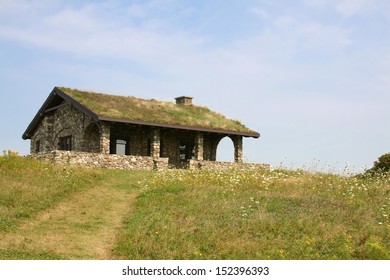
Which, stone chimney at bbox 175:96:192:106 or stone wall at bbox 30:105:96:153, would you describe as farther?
stone chimney at bbox 175:96:192:106

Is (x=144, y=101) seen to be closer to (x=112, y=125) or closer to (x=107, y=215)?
(x=112, y=125)

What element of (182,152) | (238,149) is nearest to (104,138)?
(182,152)

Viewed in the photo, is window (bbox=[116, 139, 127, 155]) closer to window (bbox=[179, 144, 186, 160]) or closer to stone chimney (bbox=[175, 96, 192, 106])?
window (bbox=[179, 144, 186, 160])

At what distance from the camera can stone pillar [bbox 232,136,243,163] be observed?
38406 millimetres

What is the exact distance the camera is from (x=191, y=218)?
49.6ft

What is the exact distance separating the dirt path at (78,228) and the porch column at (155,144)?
44.0 ft

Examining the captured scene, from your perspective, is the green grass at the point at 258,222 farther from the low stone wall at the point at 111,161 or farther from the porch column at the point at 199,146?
the porch column at the point at 199,146

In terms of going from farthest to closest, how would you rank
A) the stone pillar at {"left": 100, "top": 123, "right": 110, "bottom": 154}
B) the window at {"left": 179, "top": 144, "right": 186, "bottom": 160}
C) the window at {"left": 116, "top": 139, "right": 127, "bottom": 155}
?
the window at {"left": 179, "top": 144, "right": 186, "bottom": 160}, the window at {"left": 116, "top": 139, "right": 127, "bottom": 155}, the stone pillar at {"left": 100, "top": 123, "right": 110, "bottom": 154}

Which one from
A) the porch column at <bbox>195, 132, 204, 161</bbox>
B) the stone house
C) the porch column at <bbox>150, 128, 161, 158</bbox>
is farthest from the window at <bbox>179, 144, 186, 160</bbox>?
the porch column at <bbox>150, 128, 161, 158</bbox>

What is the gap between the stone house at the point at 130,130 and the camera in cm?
3166

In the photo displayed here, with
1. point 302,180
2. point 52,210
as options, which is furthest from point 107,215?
point 302,180

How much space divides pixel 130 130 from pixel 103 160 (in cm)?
609

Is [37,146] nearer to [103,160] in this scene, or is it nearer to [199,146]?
[103,160]
